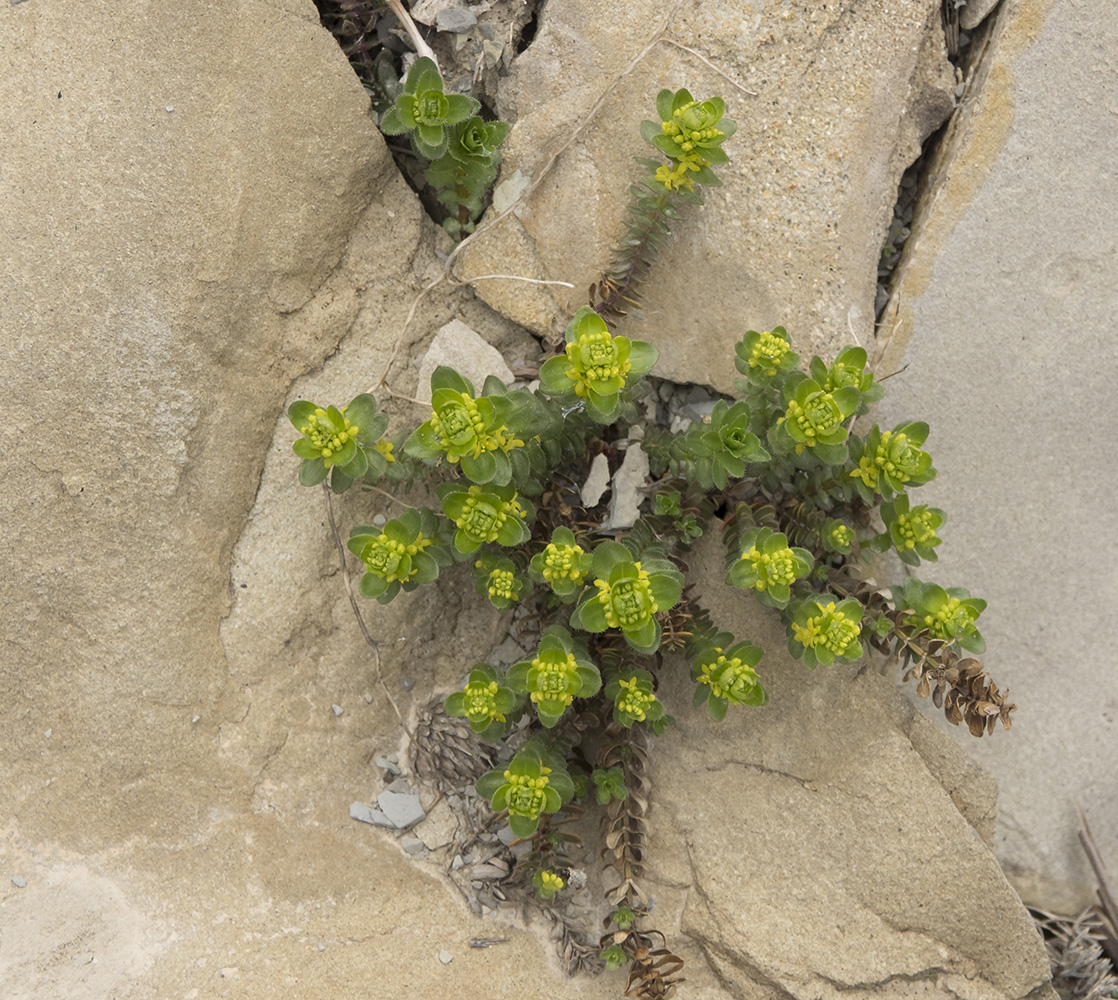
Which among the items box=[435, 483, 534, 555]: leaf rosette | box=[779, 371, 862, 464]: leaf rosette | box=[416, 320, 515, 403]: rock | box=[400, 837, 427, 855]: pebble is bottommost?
box=[400, 837, 427, 855]: pebble

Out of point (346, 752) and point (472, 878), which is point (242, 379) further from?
point (472, 878)

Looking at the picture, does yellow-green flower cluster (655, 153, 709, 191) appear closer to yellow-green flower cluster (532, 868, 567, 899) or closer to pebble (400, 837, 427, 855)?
yellow-green flower cluster (532, 868, 567, 899)

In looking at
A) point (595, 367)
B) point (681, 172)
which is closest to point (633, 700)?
point (595, 367)

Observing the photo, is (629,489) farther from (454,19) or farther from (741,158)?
(454,19)

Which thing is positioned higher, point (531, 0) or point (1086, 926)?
point (531, 0)

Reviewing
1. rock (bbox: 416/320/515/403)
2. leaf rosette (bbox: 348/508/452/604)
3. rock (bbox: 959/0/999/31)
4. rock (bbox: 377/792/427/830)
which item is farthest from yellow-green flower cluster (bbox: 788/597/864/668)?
rock (bbox: 959/0/999/31)

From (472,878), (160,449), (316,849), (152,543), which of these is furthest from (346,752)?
(160,449)
